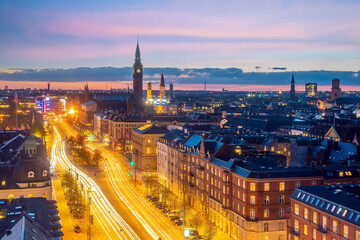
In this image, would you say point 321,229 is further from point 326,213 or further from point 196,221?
point 196,221

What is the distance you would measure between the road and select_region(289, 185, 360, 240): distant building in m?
20.2

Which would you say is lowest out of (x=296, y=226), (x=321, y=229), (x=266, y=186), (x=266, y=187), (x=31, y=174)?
(x=296, y=226)

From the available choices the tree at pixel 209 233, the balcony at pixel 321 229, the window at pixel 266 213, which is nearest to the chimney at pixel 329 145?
the window at pixel 266 213

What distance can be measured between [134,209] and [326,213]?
42.9 metres

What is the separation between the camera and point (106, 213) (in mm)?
89875

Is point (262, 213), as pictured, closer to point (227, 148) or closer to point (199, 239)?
point (199, 239)

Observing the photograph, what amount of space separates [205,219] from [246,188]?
14.4 m

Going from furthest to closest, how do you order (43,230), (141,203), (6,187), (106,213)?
(141,203) < (106,213) < (6,187) < (43,230)

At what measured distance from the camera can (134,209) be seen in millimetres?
92688

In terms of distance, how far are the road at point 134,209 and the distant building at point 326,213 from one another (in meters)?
20.2

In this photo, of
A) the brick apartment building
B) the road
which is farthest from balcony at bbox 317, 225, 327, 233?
the road

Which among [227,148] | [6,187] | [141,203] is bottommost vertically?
[141,203]

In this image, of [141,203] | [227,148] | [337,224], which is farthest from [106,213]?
[337,224]

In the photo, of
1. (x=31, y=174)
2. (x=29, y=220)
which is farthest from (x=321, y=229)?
(x=31, y=174)
